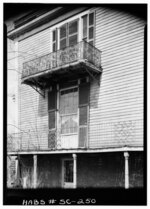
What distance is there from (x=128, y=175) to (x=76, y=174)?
165 cm

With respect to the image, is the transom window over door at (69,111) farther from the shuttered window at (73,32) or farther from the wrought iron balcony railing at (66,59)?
the shuttered window at (73,32)

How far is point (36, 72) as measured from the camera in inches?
388

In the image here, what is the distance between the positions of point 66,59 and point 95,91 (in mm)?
1300

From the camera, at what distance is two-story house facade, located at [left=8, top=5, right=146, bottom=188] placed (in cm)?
820

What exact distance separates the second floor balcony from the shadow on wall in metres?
0.27

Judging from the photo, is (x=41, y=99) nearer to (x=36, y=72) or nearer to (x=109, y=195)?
(x=36, y=72)

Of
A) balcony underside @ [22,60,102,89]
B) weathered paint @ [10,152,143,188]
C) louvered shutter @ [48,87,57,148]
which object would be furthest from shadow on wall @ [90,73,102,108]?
weathered paint @ [10,152,143,188]

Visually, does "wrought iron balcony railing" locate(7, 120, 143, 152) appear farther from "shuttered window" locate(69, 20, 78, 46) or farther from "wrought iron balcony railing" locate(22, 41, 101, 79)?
"shuttered window" locate(69, 20, 78, 46)

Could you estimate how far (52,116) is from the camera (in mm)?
9836

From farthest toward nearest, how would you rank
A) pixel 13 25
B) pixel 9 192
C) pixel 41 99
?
pixel 41 99, pixel 13 25, pixel 9 192

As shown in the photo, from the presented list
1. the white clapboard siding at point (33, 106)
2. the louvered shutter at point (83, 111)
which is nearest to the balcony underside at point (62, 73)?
the white clapboard siding at point (33, 106)

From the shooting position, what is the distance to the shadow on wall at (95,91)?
9047 mm

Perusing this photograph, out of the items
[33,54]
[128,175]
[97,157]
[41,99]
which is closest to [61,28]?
[33,54]

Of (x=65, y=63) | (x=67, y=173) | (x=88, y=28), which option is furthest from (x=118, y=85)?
(x=67, y=173)
